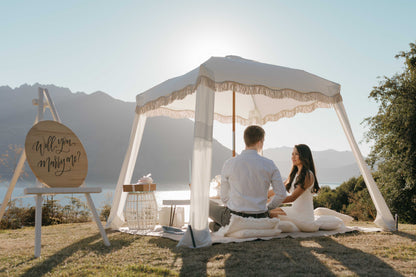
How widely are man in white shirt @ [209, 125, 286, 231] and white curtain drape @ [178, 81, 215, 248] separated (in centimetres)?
24

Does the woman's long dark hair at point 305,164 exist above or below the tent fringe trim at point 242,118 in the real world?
below

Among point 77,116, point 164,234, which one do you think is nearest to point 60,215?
point 164,234

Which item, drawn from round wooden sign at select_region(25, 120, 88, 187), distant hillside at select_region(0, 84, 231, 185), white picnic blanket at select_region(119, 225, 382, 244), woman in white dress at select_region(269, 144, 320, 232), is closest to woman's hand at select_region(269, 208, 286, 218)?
woman in white dress at select_region(269, 144, 320, 232)

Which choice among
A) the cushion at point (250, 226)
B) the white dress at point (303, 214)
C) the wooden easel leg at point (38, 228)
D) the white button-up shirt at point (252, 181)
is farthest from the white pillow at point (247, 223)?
the wooden easel leg at point (38, 228)

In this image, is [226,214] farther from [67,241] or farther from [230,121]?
[230,121]

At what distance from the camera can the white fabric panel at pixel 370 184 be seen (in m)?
4.65

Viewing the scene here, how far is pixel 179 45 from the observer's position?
9.30 m

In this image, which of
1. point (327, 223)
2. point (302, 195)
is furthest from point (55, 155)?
point (327, 223)

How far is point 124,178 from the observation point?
5.33 metres

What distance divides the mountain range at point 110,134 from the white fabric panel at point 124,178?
85.2ft

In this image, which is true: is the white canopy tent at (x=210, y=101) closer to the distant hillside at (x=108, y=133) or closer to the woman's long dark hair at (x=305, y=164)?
the woman's long dark hair at (x=305, y=164)

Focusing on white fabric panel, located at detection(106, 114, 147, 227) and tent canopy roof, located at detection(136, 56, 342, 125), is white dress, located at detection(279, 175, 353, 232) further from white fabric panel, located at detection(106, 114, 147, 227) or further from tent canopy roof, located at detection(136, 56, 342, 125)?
white fabric panel, located at detection(106, 114, 147, 227)

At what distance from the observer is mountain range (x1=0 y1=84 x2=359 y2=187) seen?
34.7 metres

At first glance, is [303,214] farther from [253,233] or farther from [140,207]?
[140,207]
